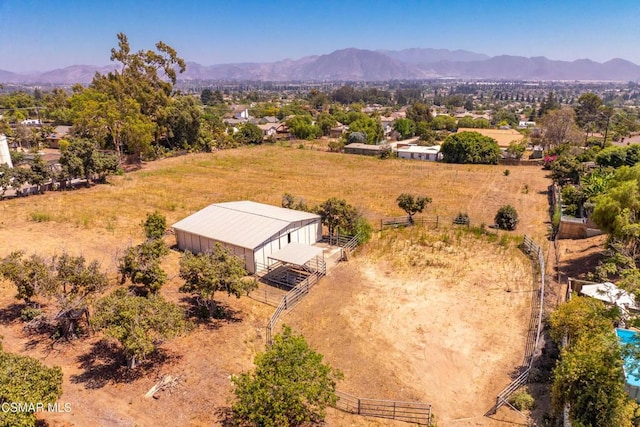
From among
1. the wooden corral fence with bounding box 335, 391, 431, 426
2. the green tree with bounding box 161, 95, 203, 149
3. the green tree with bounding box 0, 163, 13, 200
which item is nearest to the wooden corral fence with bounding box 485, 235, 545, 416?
the wooden corral fence with bounding box 335, 391, 431, 426

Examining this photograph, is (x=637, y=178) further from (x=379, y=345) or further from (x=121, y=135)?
(x=121, y=135)

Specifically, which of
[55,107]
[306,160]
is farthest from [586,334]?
[55,107]

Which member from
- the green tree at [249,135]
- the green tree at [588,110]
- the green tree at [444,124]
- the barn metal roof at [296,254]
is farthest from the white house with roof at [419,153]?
the green tree at [588,110]

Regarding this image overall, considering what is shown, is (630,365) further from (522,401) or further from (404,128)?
(404,128)

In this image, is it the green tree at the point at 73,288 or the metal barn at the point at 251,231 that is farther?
the metal barn at the point at 251,231

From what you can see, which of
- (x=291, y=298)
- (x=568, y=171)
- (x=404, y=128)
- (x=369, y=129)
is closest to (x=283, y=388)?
(x=291, y=298)

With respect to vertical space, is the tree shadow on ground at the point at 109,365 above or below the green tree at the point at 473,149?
below

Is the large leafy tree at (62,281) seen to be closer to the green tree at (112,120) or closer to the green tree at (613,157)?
the green tree at (112,120)
